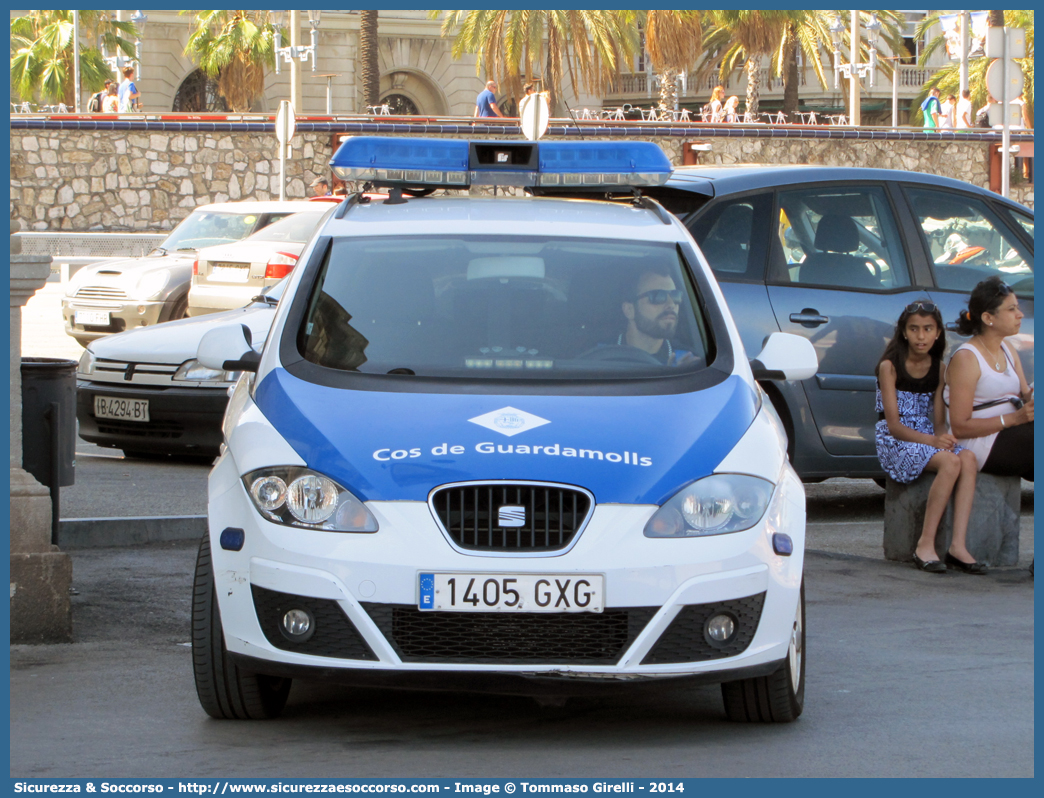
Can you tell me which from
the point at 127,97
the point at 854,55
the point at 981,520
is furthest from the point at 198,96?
the point at 981,520

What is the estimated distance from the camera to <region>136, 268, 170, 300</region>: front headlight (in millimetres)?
16188

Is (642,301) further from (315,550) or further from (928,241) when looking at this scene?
(928,241)

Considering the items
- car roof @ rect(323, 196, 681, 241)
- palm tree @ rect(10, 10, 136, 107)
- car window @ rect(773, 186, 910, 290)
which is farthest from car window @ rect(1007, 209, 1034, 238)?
palm tree @ rect(10, 10, 136, 107)

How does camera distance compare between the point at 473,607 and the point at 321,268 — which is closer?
the point at 473,607

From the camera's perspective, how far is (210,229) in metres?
17.2

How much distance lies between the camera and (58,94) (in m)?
45.8

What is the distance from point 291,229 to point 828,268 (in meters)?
8.38

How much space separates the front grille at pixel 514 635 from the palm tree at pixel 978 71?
3819cm

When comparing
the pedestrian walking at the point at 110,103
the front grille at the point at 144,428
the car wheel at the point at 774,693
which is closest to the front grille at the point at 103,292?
the front grille at the point at 144,428

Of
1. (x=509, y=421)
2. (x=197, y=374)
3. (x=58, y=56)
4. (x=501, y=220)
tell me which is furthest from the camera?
(x=58, y=56)

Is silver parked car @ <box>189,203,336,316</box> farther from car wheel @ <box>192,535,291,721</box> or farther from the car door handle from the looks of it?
car wheel @ <box>192,535,291,721</box>

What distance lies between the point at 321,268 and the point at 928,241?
4.29m

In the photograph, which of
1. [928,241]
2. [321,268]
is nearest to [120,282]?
[928,241]

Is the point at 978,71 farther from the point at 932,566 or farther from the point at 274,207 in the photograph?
the point at 932,566
